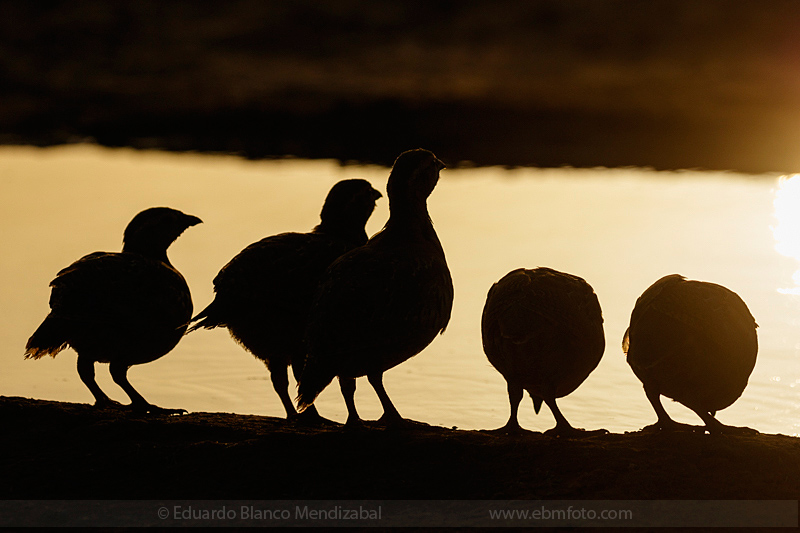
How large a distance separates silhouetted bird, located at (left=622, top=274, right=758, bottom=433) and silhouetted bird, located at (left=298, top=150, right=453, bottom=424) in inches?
60.3

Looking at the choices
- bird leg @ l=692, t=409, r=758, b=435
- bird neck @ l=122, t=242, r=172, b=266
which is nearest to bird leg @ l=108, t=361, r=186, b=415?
bird neck @ l=122, t=242, r=172, b=266

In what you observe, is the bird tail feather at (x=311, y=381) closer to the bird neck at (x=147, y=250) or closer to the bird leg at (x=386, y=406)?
the bird leg at (x=386, y=406)

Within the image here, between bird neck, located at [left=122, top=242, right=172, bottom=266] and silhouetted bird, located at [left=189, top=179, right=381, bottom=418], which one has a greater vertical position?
bird neck, located at [left=122, top=242, right=172, bottom=266]

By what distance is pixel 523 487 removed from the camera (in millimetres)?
5785

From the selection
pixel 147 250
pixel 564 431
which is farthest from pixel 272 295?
pixel 564 431

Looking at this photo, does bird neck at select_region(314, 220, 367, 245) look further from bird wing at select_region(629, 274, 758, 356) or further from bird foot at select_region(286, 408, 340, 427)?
bird wing at select_region(629, 274, 758, 356)

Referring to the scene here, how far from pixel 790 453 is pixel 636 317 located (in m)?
1.56

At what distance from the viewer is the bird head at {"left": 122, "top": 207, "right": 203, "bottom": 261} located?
29.7 ft

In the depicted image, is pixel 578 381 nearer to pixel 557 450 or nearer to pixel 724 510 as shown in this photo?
pixel 557 450

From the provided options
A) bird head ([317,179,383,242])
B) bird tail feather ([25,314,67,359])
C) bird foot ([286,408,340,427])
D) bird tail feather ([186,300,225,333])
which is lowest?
bird foot ([286,408,340,427])

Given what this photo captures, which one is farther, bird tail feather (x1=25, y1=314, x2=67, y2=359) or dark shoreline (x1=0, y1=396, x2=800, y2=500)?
bird tail feather (x1=25, y1=314, x2=67, y2=359)

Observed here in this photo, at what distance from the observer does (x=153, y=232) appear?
9070mm

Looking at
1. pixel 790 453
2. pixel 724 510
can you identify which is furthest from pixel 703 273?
pixel 724 510

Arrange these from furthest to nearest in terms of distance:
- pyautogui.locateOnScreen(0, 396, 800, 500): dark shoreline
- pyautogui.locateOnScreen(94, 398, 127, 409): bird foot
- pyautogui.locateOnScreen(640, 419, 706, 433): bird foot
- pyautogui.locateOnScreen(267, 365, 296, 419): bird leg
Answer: pyautogui.locateOnScreen(94, 398, 127, 409): bird foot < pyautogui.locateOnScreen(267, 365, 296, 419): bird leg < pyautogui.locateOnScreen(640, 419, 706, 433): bird foot < pyautogui.locateOnScreen(0, 396, 800, 500): dark shoreline
